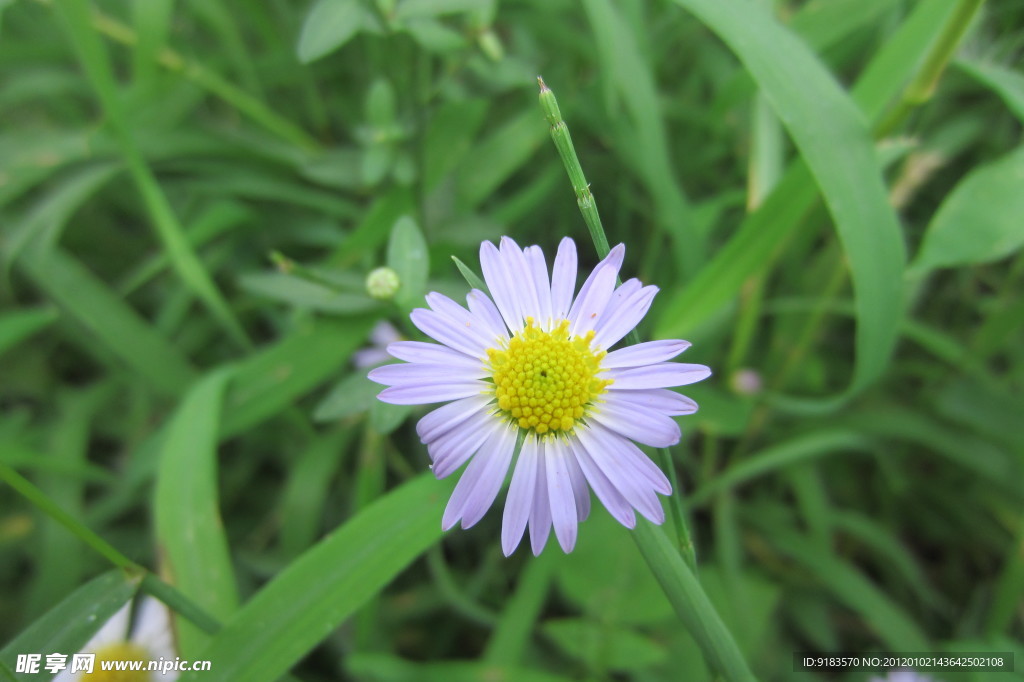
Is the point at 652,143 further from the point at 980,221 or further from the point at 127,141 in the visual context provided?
the point at 127,141

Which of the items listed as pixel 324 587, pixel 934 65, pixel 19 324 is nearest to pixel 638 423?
pixel 324 587

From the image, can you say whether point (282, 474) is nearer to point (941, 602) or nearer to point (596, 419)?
point (596, 419)

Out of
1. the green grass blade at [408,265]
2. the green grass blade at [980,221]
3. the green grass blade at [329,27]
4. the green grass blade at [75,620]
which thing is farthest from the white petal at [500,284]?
the green grass blade at [980,221]

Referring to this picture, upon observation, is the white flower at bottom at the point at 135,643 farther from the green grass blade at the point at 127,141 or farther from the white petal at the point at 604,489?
the white petal at the point at 604,489

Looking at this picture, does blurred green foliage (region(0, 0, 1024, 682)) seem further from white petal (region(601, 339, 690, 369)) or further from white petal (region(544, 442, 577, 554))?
white petal (region(601, 339, 690, 369))

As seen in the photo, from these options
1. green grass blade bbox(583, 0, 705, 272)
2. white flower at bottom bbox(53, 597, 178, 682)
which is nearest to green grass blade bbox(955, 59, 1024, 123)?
green grass blade bbox(583, 0, 705, 272)
